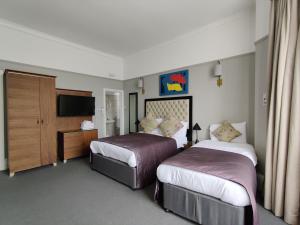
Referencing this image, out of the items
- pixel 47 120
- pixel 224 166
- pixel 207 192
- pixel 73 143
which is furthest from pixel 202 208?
pixel 47 120

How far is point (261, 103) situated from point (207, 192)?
1.83 metres

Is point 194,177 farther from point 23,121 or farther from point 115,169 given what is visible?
point 23,121

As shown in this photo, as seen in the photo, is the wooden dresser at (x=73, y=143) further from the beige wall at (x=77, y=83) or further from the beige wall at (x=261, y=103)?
the beige wall at (x=261, y=103)

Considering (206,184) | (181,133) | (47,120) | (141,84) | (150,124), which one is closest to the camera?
(206,184)

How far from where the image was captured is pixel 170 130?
4.10 metres

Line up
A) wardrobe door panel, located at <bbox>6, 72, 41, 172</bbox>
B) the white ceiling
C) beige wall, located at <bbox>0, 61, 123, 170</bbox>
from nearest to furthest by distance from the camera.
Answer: the white ceiling → wardrobe door panel, located at <bbox>6, 72, 41, 172</bbox> → beige wall, located at <bbox>0, 61, 123, 170</bbox>

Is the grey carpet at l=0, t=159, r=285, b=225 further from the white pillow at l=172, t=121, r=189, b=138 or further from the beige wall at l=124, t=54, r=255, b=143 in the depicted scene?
the beige wall at l=124, t=54, r=255, b=143

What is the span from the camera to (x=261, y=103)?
8.61 feet

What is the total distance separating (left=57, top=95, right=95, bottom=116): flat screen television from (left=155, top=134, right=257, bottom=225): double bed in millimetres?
3403

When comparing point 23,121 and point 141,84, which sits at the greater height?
point 141,84

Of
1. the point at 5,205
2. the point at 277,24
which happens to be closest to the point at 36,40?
the point at 5,205

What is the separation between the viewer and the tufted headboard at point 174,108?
418 cm

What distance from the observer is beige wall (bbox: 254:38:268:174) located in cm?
256

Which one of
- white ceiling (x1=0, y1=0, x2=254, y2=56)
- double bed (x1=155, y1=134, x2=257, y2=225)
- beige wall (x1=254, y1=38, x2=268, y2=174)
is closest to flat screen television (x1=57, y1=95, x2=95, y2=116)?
white ceiling (x1=0, y1=0, x2=254, y2=56)
